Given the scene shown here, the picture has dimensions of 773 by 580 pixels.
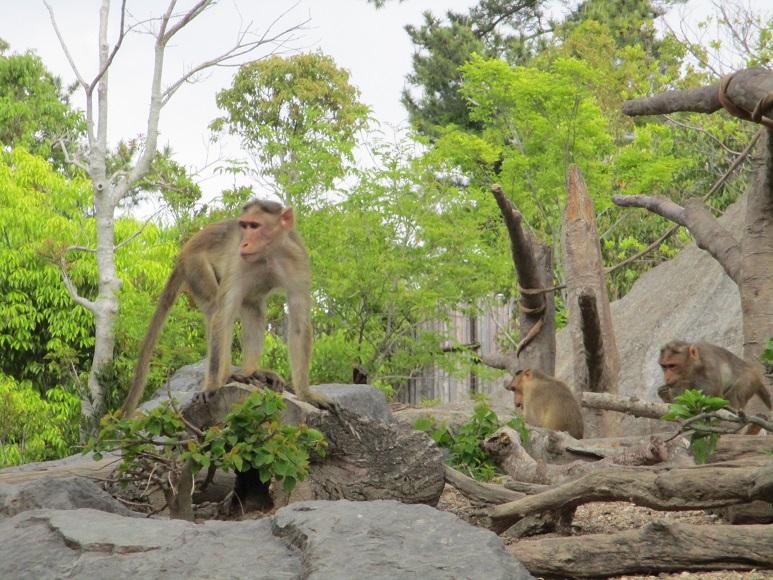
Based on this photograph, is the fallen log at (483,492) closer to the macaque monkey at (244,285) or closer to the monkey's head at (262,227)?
the macaque monkey at (244,285)

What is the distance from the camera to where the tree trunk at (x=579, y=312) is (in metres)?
9.37

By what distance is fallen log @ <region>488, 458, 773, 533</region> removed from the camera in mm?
4840

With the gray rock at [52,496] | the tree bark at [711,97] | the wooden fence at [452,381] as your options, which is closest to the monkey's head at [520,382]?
the tree bark at [711,97]

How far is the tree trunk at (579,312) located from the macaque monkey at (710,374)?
0.51m

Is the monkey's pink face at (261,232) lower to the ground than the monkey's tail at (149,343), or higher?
higher

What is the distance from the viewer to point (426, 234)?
57.2ft

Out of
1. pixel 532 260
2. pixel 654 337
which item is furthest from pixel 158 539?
pixel 654 337

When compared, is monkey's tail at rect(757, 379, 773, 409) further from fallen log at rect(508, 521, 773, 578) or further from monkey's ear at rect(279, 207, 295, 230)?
fallen log at rect(508, 521, 773, 578)

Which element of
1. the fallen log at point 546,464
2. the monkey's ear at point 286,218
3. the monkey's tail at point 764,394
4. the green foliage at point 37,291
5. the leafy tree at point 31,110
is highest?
the leafy tree at point 31,110

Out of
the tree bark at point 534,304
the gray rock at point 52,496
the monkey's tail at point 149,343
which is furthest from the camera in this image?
the tree bark at point 534,304

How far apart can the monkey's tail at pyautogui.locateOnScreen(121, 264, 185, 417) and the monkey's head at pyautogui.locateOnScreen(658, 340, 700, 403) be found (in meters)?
4.30

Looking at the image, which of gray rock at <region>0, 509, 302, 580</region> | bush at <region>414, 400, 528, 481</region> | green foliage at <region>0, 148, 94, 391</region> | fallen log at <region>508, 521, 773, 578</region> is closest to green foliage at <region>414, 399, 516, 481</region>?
bush at <region>414, 400, 528, 481</region>

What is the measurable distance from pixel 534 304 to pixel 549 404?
1141 mm

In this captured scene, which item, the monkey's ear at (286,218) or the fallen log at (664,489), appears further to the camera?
the monkey's ear at (286,218)
